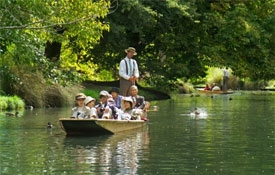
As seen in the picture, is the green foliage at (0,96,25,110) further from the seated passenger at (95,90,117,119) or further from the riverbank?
the seated passenger at (95,90,117,119)

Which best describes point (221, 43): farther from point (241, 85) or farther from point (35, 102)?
point (241, 85)

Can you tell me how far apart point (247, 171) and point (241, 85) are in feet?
179

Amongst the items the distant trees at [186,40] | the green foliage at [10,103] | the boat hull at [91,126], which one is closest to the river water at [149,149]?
the boat hull at [91,126]

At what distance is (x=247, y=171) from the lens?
43.8 ft

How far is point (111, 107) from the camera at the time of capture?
2053 centimetres

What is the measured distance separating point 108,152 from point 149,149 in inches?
37.3

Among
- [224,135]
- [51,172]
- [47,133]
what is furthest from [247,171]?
[47,133]

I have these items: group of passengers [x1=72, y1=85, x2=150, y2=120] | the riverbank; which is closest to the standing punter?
group of passengers [x1=72, y1=85, x2=150, y2=120]

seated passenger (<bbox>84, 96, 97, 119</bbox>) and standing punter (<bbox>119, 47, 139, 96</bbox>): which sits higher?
standing punter (<bbox>119, 47, 139, 96</bbox>)

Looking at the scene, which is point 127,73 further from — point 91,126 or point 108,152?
point 108,152

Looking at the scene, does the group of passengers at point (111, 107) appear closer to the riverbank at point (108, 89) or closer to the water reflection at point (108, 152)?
the water reflection at point (108, 152)

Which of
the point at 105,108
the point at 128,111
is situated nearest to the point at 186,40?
the point at 128,111

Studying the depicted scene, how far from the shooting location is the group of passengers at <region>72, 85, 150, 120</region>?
1977 cm

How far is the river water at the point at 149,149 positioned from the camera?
533 inches
